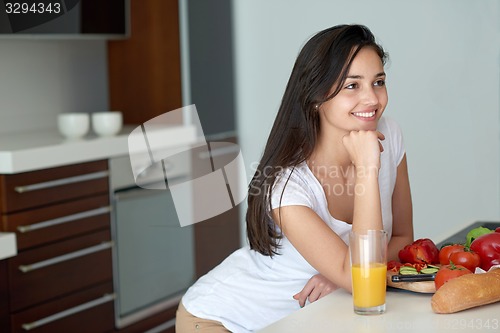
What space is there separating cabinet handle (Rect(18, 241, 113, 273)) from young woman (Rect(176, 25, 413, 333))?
1376mm

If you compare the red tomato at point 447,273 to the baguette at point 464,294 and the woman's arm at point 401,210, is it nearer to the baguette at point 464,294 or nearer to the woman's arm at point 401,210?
the baguette at point 464,294

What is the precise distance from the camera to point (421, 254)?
1.75m

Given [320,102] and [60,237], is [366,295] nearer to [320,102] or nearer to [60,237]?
[320,102]

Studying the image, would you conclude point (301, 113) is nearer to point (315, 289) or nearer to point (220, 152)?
point (315, 289)

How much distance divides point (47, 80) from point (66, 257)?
1.06 metres

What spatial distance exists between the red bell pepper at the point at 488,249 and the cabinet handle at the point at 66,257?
77.3 inches

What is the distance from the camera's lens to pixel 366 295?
1.51m

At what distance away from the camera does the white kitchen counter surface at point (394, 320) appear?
1437 mm

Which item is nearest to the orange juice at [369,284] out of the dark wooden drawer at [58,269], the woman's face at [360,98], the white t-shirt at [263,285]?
the white t-shirt at [263,285]

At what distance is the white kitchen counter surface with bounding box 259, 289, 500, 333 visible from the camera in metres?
1.44

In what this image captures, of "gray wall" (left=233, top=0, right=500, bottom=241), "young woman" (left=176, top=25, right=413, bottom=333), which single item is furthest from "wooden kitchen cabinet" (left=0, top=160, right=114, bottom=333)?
"gray wall" (left=233, top=0, right=500, bottom=241)

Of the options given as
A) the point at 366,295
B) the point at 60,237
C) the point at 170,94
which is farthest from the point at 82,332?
the point at 366,295

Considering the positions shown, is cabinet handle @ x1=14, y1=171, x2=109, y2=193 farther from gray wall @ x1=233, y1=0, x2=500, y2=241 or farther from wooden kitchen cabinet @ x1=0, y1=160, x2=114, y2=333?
gray wall @ x1=233, y1=0, x2=500, y2=241

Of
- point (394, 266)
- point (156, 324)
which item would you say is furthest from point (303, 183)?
point (156, 324)
